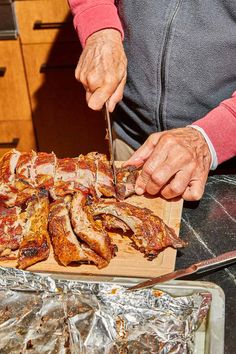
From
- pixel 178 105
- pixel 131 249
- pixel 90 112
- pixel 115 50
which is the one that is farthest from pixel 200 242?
pixel 90 112

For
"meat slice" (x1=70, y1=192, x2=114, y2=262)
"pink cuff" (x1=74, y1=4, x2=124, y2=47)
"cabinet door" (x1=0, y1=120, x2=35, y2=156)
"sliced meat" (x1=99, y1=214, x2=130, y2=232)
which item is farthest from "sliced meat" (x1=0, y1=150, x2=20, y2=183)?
"cabinet door" (x1=0, y1=120, x2=35, y2=156)

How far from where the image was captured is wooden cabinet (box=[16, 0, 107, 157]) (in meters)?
3.38

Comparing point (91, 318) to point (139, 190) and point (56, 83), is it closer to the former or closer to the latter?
point (139, 190)

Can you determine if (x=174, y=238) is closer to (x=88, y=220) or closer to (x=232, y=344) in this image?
(x=88, y=220)

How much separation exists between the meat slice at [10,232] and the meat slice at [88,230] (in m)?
0.18

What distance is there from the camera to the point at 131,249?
1.85 metres

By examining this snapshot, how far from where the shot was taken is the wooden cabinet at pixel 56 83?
3.38 metres

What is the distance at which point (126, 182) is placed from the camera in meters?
2.08

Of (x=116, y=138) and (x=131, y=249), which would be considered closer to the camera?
(x=131, y=249)

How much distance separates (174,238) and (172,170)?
256 mm

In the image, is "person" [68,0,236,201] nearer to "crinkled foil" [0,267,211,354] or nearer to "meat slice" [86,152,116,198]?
"meat slice" [86,152,116,198]

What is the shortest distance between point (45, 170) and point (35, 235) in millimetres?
340

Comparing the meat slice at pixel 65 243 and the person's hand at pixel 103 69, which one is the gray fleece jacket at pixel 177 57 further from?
Result: the meat slice at pixel 65 243

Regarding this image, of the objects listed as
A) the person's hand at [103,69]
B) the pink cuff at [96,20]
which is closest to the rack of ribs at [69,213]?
the person's hand at [103,69]
